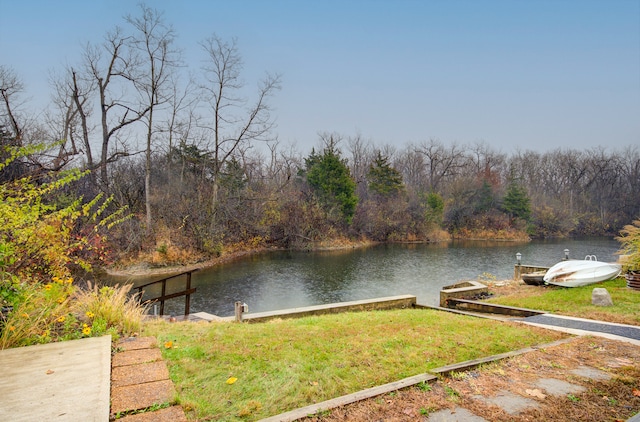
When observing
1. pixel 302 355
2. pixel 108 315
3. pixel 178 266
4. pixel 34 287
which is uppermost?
pixel 34 287

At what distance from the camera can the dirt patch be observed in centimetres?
261

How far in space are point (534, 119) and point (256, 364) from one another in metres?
50.1

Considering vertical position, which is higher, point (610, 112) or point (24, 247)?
point (610, 112)

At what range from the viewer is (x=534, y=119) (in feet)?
144

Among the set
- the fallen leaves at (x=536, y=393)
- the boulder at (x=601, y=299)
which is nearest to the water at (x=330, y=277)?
the boulder at (x=601, y=299)

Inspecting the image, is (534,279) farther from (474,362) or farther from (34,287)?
(34,287)

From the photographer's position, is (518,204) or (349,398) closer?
(349,398)

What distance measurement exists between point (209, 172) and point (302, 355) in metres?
24.2

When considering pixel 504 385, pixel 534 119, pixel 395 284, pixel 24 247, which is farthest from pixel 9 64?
pixel 534 119

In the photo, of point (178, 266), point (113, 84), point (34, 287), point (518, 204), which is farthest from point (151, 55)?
point (518, 204)

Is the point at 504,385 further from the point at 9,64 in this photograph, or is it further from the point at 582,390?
the point at 9,64

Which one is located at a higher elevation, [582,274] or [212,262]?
[582,274]

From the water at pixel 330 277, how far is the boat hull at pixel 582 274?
132 inches

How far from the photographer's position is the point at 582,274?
30.7 ft
